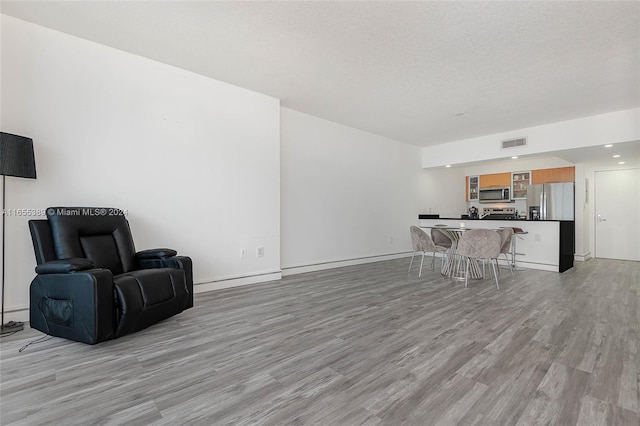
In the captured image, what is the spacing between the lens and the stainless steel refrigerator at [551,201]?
6742mm

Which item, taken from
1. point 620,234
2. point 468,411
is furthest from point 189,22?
point 620,234

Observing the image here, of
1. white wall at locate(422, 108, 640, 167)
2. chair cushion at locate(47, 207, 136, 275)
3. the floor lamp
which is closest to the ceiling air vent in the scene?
white wall at locate(422, 108, 640, 167)

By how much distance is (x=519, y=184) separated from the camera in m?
7.75

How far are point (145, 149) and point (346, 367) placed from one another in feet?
10.5

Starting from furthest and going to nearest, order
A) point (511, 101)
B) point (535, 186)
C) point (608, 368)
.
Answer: point (535, 186) < point (511, 101) < point (608, 368)

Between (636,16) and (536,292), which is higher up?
(636,16)

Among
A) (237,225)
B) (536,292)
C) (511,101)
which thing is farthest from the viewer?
(511,101)

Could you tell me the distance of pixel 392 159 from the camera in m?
6.87

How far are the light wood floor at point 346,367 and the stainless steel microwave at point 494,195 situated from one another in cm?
497

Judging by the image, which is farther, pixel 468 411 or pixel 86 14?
pixel 86 14

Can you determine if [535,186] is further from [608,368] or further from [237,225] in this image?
[237,225]

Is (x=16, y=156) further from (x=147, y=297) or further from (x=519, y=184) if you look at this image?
(x=519, y=184)

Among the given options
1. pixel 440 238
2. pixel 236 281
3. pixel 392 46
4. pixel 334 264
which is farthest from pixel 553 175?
pixel 236 281

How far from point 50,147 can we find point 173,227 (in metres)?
1.39
